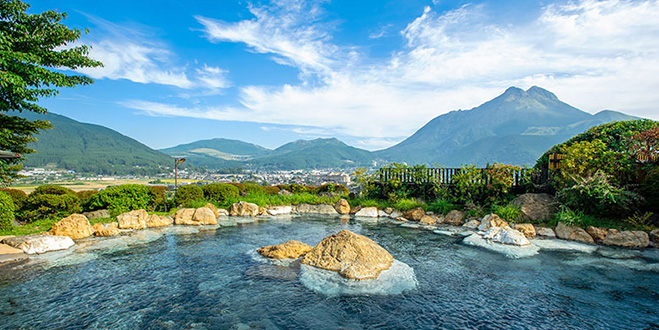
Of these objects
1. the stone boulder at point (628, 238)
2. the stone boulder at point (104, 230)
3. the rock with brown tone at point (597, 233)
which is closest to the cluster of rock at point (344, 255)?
the stone boulder at point (104, 230)

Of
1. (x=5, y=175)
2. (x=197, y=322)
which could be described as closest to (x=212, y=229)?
(x=5, y=175)

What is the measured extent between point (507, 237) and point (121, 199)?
48.4ft

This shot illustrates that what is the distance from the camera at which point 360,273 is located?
6.51 metres

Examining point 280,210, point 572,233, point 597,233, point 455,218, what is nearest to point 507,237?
point 572,233

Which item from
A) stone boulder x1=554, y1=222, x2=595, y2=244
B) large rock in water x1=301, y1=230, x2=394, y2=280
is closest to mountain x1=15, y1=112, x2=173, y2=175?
large rock in water x1=301, y1=230, x2=394, y2=280

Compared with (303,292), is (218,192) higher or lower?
higher

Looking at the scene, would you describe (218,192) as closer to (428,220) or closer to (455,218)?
(428,220)

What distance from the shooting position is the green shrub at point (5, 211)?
8.84m

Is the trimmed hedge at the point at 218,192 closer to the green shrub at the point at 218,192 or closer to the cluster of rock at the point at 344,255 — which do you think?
the green shrub at the point at 218,192

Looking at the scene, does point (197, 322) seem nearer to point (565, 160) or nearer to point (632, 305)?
point (632, 305)

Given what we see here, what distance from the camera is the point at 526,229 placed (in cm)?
1043

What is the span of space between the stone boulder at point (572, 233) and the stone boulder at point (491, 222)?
154 centimetres

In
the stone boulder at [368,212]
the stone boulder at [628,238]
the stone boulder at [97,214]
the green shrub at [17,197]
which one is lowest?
A: the stone boulder at [368,212]

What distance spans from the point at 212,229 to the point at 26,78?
279 inches
